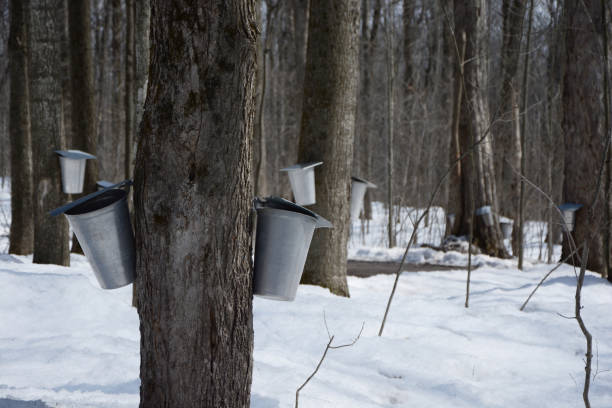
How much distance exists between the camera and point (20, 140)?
6.43m

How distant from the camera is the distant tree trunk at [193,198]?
5.18 ft

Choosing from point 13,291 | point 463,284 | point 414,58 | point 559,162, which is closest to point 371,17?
point 414,58

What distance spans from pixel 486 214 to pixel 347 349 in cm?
595

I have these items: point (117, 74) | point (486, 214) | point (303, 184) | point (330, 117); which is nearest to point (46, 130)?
point (303, 184)

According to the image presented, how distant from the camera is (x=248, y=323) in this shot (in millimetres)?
1699

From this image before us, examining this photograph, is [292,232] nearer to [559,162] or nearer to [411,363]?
[411,363]

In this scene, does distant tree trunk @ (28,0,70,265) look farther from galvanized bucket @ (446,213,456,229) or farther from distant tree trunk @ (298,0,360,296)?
galvanized bucket @ (446,213,456,229)

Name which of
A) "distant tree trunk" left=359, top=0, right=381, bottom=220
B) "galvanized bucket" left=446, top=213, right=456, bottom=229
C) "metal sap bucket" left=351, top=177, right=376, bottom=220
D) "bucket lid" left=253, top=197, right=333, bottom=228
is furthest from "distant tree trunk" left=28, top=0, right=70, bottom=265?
"distant tree trunk" left=359, top=0, right=381, bottom=220

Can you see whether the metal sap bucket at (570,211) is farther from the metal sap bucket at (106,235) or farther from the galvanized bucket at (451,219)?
the metal sap bucket at (106,235)

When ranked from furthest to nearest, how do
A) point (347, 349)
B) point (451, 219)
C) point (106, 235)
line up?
point (451, 219)
point (347, 349)
point (106, 235)

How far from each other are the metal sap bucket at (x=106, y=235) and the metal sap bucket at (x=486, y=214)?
24.8 feet

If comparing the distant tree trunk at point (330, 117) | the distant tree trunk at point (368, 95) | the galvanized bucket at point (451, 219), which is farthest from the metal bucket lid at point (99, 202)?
the distant tree trunk at point (368, 95)

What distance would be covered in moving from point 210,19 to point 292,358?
2.01 meters

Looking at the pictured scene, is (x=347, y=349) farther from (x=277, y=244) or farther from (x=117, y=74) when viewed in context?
(x=117, y=74)
